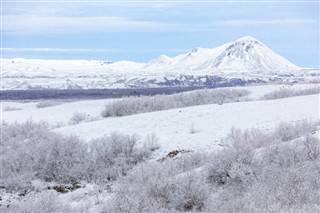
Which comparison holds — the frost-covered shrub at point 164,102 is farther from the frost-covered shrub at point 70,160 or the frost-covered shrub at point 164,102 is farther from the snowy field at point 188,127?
the frost-covered shrub at point 70,160

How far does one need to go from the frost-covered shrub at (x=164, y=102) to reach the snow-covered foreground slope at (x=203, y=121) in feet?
13.2

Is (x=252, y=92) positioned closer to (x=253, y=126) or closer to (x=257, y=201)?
(x=253, y=126)

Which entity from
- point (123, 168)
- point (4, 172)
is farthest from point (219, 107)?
point (4, 172)

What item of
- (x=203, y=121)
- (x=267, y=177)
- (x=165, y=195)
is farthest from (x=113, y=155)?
(x=267, y=177)

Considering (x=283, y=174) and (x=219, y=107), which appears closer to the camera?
(x=283, y=174)

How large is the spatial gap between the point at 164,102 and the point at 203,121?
812 cm

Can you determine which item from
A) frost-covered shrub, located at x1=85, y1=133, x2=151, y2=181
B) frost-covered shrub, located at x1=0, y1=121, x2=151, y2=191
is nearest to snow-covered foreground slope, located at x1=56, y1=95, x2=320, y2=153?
frost-covered shrub, located at x1=85, y1=133, x2=151, y2=181

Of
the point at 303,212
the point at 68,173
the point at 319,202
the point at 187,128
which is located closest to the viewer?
the point at 303,212

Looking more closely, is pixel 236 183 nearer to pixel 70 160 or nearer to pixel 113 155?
pixel 113 155

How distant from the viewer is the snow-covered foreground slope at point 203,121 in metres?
16.7

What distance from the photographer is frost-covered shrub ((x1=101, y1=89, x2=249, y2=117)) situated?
25781 mm

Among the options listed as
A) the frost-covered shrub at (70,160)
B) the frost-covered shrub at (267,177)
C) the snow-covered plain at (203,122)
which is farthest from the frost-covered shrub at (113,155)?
the frost-covered shrub at (267,177)

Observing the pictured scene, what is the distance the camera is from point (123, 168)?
49.0 feet

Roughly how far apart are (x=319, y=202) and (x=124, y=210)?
3129 millimetres
